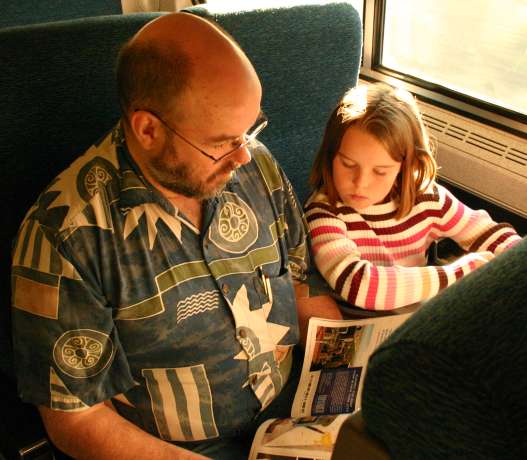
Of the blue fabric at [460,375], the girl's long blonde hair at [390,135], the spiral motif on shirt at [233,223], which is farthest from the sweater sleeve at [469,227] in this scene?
the blue fabric at [460,375]

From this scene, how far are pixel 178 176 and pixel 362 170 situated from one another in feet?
1.71

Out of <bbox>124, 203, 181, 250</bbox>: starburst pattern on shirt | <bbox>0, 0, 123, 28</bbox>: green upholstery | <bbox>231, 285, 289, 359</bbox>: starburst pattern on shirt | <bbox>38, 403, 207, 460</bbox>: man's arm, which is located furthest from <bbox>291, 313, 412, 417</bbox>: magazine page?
<bbox>0, 0, 123, 28</bbox>: green upholstery

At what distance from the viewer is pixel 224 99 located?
1116 millimetres

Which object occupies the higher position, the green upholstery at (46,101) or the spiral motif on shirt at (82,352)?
the green upholstery at (46,101)

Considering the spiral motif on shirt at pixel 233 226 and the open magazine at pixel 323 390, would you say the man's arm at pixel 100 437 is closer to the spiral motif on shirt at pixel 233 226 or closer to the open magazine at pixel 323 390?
the open magazine at pixel 323 390

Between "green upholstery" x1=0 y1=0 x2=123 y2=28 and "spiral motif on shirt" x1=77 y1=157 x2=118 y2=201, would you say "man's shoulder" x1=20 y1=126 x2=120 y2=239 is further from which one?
"green upholstery" x1=0 y1=0 x2=123 y2=28

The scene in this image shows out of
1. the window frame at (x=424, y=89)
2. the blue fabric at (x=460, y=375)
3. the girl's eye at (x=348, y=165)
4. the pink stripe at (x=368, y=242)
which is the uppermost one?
the blue fabric at (x=460, y=375)

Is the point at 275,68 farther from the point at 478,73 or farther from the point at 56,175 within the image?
the point at 478,73

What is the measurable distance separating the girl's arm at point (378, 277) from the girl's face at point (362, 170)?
12 centimetres

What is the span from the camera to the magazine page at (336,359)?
4.70ft

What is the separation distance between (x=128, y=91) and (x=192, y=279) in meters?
0.41

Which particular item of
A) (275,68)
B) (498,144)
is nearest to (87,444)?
(275,68)

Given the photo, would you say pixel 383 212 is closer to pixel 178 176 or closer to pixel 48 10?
pixel 178 176

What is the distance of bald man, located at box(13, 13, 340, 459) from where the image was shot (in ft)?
3.50
